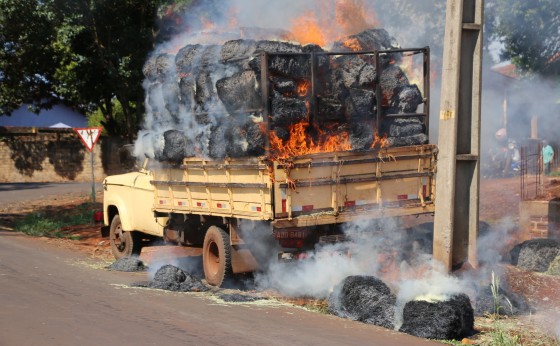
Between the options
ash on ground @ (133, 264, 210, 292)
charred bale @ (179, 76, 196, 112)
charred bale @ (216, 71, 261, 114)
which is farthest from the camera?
charred bale @ (179, 76, 196, 112)

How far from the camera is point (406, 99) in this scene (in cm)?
1027

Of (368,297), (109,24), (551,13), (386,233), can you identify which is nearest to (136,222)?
(386,233)

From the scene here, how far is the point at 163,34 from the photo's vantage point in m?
20.7

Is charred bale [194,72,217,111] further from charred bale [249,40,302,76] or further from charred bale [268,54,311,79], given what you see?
charred bale [268,54,311,79]

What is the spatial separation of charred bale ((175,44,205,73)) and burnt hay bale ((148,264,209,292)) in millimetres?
3134

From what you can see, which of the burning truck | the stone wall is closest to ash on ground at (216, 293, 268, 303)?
the burning truck

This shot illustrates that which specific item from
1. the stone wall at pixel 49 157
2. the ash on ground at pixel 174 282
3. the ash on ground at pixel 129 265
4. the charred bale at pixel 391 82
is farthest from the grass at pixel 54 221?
the stone wall at pixel 49 157

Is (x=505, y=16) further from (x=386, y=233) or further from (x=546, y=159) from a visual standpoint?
(x=386, y=233)

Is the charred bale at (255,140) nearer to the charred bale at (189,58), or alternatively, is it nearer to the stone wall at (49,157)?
the charred bale at (189,58)

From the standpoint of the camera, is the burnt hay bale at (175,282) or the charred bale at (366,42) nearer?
the burnt hay bale at (175,282)

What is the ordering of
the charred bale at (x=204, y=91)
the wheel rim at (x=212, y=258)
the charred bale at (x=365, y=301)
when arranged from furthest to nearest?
the charred bale at (x=204, y=91)
the wheel rim at (x=212, y=258)
the charred bale at (x=365, y=301)

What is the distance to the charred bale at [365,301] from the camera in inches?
302

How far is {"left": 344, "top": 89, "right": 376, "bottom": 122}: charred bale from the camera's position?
9844 millimetres

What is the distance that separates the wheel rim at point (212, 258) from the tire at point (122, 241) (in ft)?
9.68
